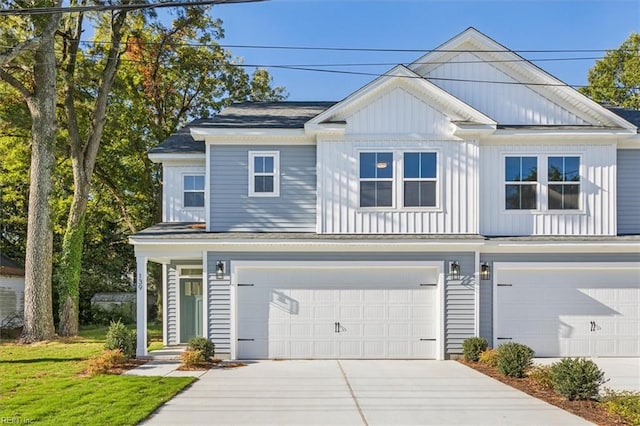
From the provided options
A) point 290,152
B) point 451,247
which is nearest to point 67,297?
point 290,152

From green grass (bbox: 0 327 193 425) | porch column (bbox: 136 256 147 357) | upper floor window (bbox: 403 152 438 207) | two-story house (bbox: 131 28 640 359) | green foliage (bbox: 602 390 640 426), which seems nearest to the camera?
green foliage (bbox: 602 390 640 426)

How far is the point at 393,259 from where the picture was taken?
11.8 m

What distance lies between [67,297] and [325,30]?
11.6 metres

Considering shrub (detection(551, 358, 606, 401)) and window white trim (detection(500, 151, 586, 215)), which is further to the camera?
window white trim (detection(500, 151, 586, 215))

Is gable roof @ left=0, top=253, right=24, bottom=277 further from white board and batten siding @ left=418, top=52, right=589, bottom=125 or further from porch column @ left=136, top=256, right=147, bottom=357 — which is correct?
white board and batten siding @ left=418, top=52, right=589, bottom=125

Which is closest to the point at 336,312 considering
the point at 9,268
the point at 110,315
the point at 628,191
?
the point at 628,191

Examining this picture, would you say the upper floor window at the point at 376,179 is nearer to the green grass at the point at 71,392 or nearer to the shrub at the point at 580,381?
the shrub at the point at 580,381

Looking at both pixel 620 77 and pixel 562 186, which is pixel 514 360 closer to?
pixel 562 186

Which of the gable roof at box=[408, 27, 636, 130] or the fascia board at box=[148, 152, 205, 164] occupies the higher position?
the gable roof at box=[408, 27, 636, 130]

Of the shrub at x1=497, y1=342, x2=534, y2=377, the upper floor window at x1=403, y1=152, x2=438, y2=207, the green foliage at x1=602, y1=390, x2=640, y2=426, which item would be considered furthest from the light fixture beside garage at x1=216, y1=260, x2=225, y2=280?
the green foliage at x1=602, y1=390, x2=640, y2=426

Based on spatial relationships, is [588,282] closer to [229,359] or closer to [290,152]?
[290,152]

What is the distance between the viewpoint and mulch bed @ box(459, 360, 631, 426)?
6.89m

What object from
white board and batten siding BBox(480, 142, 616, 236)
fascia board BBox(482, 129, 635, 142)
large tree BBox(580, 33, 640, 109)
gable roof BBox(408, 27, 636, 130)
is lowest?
white board and batten siding BBox(480, 142, 616, 236)

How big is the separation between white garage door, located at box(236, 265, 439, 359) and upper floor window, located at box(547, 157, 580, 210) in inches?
140
